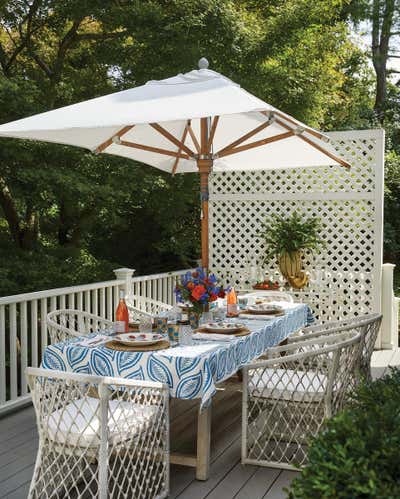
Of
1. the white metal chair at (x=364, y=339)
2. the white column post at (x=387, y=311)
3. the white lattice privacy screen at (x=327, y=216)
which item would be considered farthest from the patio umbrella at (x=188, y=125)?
the white column post at (x=387, y=311)

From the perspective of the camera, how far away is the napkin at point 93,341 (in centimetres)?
334

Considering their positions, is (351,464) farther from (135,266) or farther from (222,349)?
(135,266)

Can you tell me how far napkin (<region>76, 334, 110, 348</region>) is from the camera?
3342 mm

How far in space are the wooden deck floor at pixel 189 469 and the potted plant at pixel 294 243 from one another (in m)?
2.42

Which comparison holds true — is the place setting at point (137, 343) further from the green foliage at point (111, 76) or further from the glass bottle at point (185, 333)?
the green foliage at point (111, 76)

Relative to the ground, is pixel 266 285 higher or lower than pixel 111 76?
lower

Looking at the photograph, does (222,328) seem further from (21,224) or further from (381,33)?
(381,33)

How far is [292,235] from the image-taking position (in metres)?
6.82

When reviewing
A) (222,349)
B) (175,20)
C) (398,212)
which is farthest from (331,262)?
(398,212)

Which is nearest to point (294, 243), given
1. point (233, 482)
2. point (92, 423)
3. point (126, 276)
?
point (126, 276)

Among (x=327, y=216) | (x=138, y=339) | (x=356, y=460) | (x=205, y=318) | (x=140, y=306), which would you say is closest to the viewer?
(x=356, y=460)

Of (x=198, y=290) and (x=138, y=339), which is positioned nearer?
(x=138, y=339)

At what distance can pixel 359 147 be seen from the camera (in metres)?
6.80

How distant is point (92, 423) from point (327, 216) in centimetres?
476
